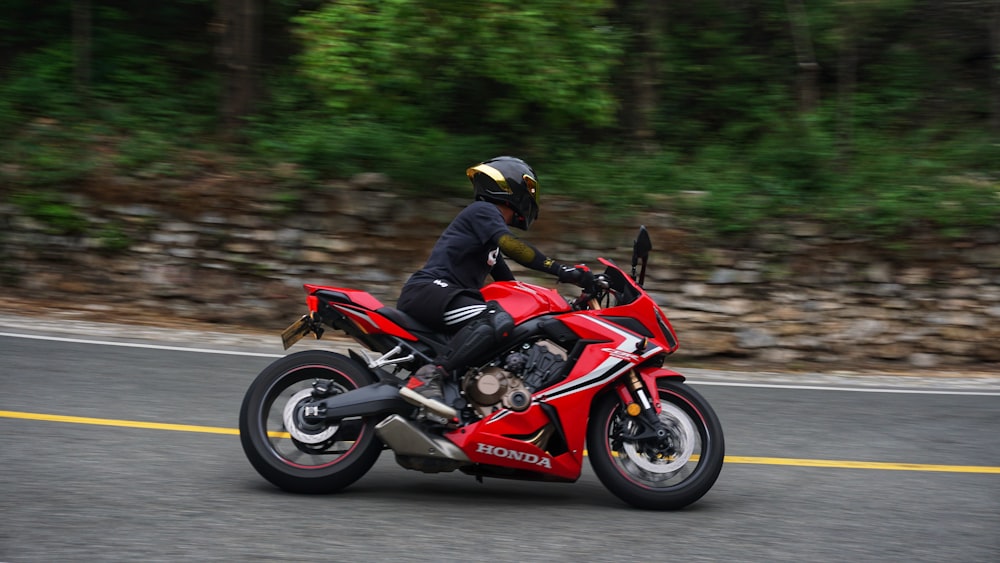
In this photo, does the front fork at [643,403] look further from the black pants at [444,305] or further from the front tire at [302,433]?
the front tire at [302,433]

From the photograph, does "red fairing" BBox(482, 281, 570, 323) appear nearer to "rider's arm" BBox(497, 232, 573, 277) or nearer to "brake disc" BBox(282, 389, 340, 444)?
"rider's arm" BBox(497, 232, 573, 277)

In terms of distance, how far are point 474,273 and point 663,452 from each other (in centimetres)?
145

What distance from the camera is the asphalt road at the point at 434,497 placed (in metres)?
4.86

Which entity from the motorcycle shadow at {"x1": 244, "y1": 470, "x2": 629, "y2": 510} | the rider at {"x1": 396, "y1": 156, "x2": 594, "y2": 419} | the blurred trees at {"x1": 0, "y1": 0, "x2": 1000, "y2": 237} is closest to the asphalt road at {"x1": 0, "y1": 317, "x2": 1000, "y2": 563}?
the motorcycle shadow at {"x1": 244, "y1": 470, "x2": 629, "y2": 510}

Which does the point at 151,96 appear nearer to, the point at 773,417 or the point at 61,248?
the point at 61,248

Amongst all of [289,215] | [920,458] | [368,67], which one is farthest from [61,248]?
[920,458]

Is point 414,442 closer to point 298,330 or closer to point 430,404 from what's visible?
point 430,404

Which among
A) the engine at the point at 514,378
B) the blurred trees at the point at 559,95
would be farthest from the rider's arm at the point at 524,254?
the blurred trees at the point at 559,95

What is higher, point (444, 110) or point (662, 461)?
point (444, 110)

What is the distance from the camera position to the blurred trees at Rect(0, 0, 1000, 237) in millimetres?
12750

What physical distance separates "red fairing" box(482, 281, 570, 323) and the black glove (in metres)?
0.17

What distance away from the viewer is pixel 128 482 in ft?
18.7

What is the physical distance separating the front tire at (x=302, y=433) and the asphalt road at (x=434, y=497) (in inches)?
5.6

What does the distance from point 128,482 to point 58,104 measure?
10.6m
